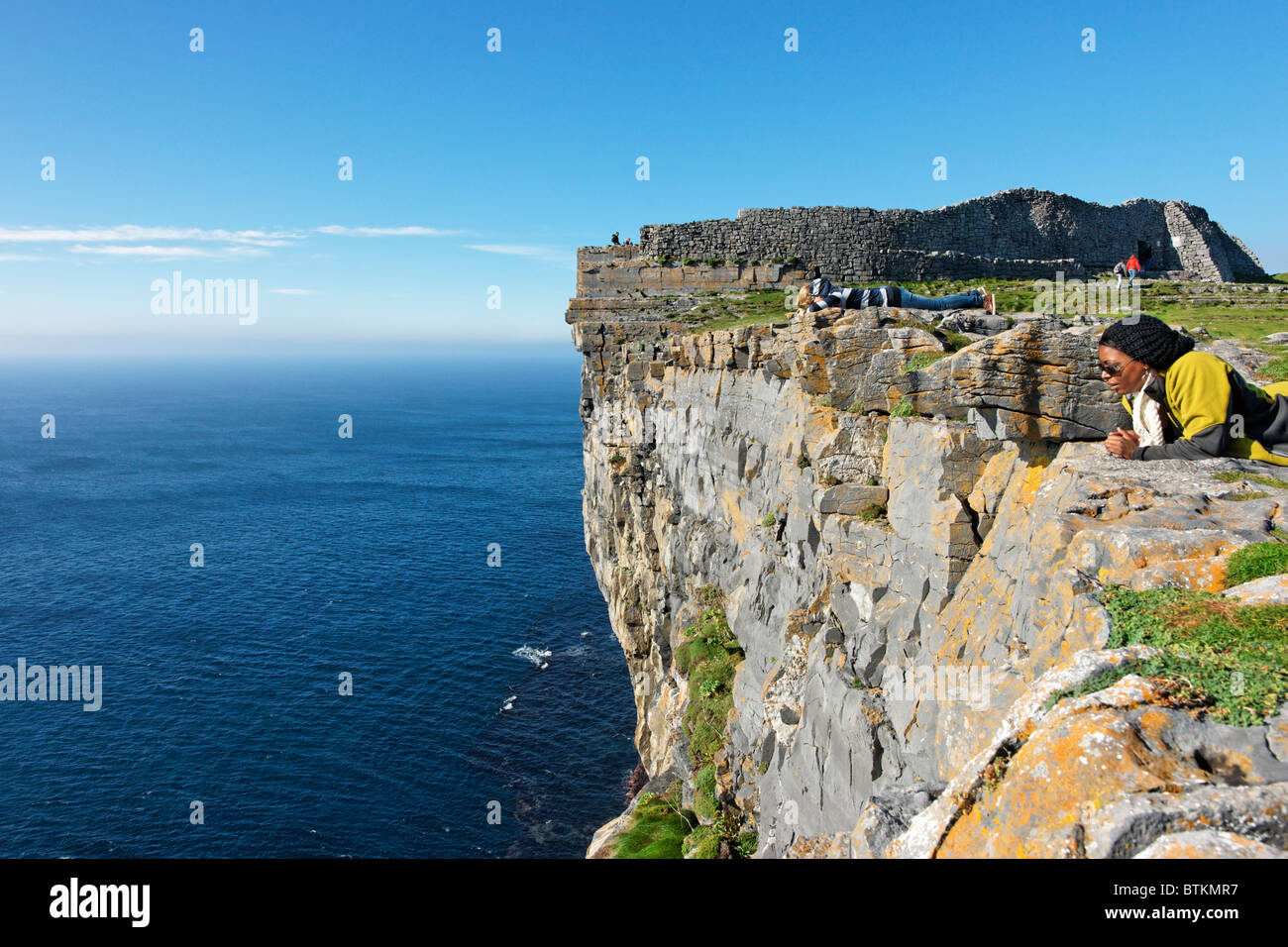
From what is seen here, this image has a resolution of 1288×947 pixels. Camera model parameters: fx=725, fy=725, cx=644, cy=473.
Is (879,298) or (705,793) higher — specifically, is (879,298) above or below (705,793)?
above

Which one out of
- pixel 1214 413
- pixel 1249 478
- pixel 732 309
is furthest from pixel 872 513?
pixel 732 309

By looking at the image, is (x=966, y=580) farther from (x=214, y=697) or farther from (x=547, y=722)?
(x=214, y=697)

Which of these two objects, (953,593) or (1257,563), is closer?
(1257,563)

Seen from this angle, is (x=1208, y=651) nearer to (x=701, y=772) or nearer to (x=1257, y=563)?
(x=1257, y=563)

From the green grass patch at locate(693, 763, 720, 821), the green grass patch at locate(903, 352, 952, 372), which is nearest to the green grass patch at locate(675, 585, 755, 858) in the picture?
the green grass patch at locate(693, 763, 720, 821)

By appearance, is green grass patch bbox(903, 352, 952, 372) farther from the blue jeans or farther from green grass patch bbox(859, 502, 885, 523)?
the blue jeans

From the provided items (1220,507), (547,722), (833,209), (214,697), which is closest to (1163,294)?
(833,209)

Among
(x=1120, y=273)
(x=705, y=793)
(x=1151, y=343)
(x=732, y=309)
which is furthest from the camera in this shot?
(x=732, y=309)
